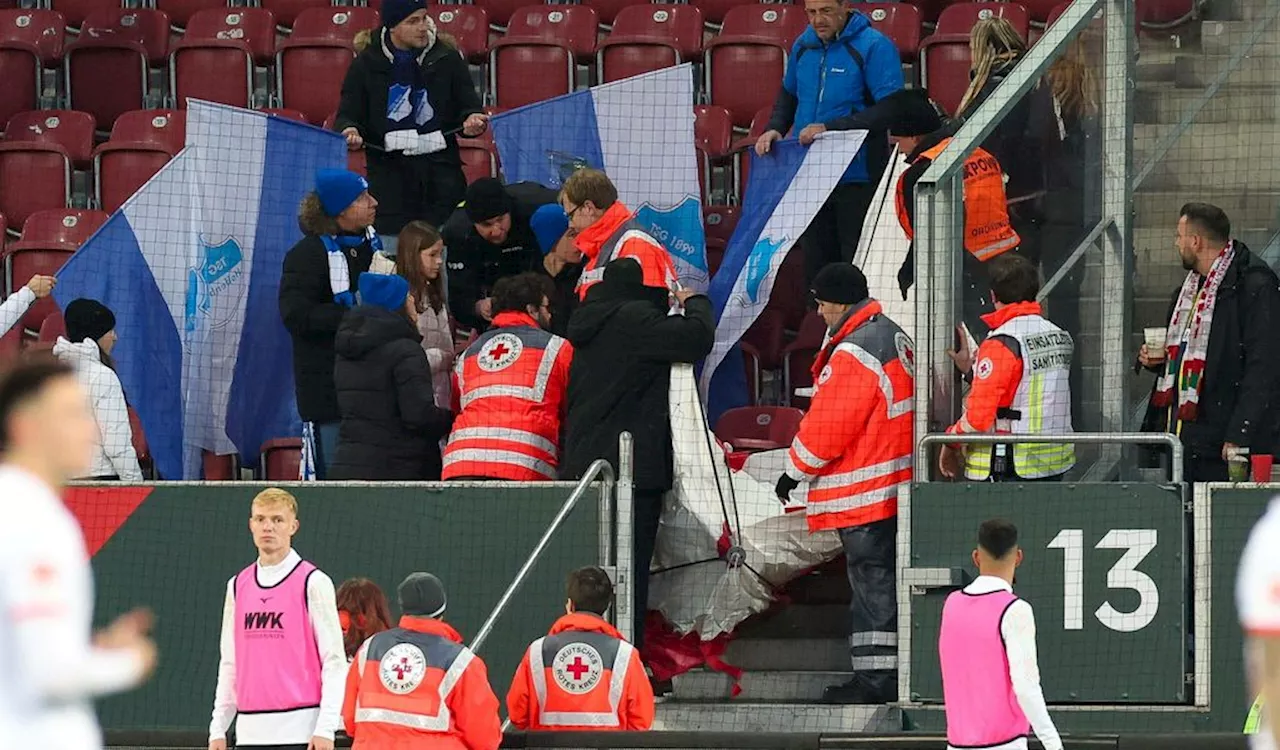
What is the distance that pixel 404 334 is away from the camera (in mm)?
9672

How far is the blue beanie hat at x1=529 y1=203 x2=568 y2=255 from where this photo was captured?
34.3 ft

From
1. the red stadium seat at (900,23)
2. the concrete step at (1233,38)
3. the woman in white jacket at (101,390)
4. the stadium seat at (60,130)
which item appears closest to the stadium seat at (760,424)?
the concrete step at (1233,38)

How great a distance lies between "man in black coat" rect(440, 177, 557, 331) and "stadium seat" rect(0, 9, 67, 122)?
17.1 feet

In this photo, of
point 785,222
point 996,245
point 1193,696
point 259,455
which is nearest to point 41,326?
point 259,455

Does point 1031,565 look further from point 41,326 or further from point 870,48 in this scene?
point 41,326

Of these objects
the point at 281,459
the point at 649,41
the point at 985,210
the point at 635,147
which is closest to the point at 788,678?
the point at 985,210

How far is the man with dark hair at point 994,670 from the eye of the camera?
24.9 feet

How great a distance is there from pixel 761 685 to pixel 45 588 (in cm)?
586

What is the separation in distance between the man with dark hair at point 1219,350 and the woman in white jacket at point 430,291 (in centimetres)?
296

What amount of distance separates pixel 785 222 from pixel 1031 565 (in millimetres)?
2402

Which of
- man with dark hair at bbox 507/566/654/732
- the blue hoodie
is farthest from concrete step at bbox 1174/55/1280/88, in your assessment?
man with dark hair at bbox 507/566/654/732

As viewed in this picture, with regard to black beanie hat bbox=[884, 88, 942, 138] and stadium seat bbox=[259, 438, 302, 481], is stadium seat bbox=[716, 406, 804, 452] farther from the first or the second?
stadium seat bbox=[259, 438, 302, 481]

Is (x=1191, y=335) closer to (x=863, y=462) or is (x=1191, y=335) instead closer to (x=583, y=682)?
(x=863, y=462)

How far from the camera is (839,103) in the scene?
436 inches
